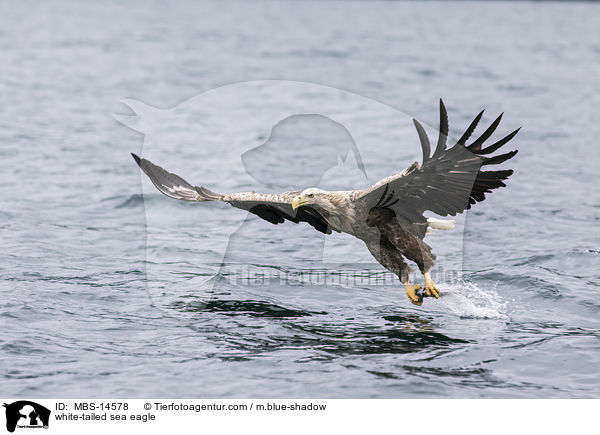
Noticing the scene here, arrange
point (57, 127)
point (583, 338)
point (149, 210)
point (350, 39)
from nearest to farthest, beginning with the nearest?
point (583, 338) → point (149, 210) → point (57, 127) → point (350, 39)

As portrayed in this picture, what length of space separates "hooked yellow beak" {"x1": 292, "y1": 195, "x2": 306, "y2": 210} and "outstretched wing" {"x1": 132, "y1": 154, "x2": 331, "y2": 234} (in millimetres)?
396

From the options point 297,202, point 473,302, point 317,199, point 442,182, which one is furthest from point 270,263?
point 442,182

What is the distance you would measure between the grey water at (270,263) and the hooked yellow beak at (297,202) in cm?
140

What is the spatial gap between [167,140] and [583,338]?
1414cm

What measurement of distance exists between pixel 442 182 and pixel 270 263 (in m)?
4.70

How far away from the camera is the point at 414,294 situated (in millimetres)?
10742

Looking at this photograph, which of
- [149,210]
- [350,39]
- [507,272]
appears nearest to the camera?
[507,272]

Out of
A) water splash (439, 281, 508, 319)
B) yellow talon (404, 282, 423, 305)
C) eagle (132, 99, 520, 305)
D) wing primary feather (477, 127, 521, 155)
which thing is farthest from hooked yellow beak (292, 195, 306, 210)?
water splash (439, 281, 508, 319)

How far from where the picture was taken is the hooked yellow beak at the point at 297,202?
10188 millimetres

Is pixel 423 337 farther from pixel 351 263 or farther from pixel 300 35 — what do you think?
pixel 300 35

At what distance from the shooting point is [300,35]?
152 feet

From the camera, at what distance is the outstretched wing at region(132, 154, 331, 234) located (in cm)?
1084

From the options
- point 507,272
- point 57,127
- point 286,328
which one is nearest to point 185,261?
point 286,328
